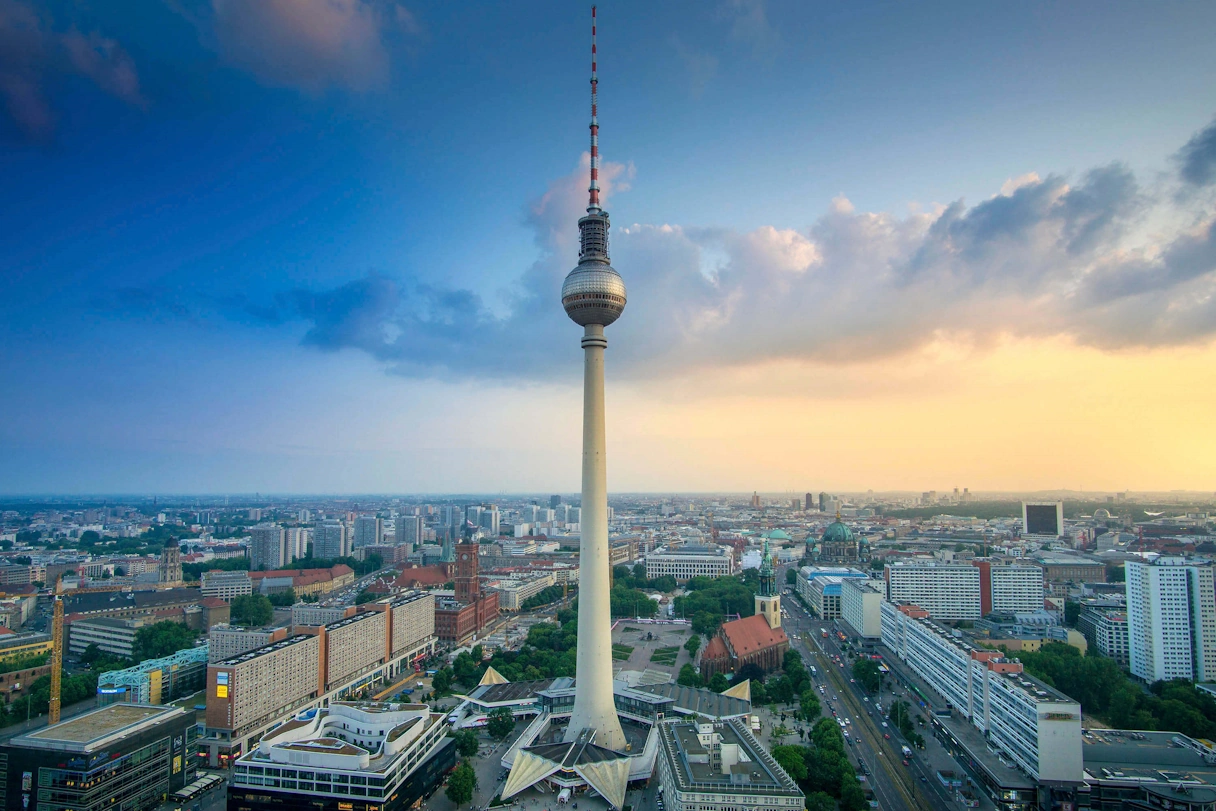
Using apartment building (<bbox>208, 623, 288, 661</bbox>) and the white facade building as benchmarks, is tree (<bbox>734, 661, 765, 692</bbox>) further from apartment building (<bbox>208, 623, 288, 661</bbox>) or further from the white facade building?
the white facade building

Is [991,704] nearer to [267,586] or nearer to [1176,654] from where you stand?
[1176,654]

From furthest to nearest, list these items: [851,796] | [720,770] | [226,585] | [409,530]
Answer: [409,530]
[226,585]
[851,796]
[720,770]

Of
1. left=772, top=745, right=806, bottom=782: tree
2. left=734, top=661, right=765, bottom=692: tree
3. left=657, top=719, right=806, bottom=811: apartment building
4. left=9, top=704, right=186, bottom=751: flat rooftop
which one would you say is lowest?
left=734, top=661, right=765, bottom=692: tree

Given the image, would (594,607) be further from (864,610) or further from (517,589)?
(517,589)

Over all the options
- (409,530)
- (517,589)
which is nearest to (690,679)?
(517,589)

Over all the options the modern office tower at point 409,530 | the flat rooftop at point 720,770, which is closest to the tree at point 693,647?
the flat rooftop at point 720,770

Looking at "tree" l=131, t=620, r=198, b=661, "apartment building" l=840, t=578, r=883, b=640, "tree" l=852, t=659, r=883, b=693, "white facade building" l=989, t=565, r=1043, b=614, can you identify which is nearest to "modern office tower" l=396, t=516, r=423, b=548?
"tree" l=131, t=620, r=198, b=661

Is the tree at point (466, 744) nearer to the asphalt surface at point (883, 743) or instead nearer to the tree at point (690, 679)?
the tree at point (690, 679)
